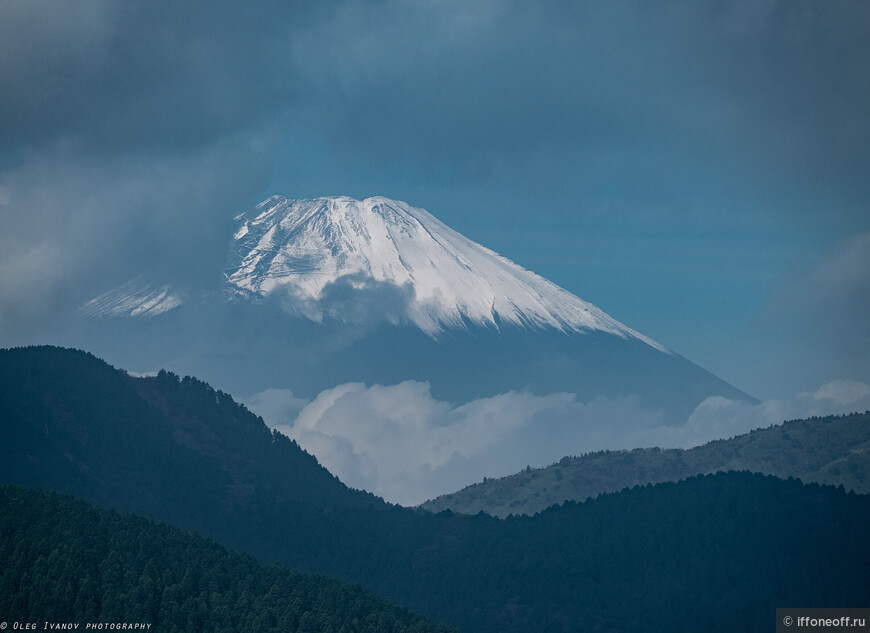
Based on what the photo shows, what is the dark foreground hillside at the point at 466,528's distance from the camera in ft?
510

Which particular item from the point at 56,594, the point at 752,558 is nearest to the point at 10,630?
the point at 56,594

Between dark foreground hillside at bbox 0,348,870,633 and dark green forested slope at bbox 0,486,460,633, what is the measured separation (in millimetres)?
34276

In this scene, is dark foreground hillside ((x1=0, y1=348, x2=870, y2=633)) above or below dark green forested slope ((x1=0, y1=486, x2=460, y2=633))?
above

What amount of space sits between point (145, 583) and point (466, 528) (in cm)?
7251

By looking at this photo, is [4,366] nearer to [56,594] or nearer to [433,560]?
[433,560]

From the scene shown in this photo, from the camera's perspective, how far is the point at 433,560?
566 ft

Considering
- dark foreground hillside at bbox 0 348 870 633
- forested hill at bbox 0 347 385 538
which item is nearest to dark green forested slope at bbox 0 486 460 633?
dark foreground hillside at bbox 0 348 870 633

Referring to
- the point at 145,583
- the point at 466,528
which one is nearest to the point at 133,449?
the point at 466,528

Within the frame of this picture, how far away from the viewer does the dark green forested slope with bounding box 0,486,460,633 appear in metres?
112

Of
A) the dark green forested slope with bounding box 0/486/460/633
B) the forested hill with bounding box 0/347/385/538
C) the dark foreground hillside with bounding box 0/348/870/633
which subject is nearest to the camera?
the dark green forested slope with bounding box 0/486/460/633

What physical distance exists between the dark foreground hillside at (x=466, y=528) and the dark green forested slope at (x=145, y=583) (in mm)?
34276

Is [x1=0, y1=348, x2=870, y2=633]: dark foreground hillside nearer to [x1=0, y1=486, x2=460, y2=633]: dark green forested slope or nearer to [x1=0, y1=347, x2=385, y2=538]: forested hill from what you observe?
[x1=0, y1=347, x2=385, y2=538]: forested hill

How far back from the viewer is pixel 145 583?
117m

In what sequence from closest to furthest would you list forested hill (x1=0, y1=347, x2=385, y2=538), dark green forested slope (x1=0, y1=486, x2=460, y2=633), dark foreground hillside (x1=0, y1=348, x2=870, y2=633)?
1. dark green forested slope (x1=0, y1=486, x2=460, y2=633)
2. dark foreground hillside (x1=0, y1=348, x2=870, y2=633)
3. forested hill (x1=0, y1=347, x2=385, y2=538)
